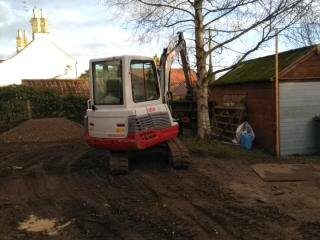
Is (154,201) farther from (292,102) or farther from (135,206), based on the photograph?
(292,102)

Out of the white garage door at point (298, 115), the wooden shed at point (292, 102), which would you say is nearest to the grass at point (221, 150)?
the wooden shed at point (292, 102)

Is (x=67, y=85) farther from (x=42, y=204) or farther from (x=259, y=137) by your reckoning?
(x=42, y=204)

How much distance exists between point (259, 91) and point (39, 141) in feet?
28.4

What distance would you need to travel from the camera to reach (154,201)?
386 inches

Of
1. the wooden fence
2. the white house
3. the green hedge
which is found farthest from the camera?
the white house

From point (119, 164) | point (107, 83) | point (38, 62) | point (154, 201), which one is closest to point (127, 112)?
point (107, 83)

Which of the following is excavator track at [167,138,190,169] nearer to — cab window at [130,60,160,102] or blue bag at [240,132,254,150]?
cab window at [130,60,160,102]

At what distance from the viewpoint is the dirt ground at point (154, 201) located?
26.5 ft

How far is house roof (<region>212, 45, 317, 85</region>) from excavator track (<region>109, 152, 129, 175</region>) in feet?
19.5

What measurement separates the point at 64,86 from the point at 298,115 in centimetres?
1424

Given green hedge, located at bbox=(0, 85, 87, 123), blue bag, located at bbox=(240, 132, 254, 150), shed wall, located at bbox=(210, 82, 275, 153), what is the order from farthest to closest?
green hedge, located at bbox=(0, 85, 87, 123) → blue bag, located at bbox=(240, 132, 254, 150) → shed wall, located at bbox=(210, 82, 275, 153)

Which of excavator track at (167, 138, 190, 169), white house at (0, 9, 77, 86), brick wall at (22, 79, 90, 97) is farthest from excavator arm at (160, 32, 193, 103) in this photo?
white house at (0, 9, 77, 86)

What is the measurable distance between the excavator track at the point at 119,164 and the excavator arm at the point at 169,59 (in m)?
1.92

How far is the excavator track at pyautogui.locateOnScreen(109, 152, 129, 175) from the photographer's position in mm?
→ 11922
